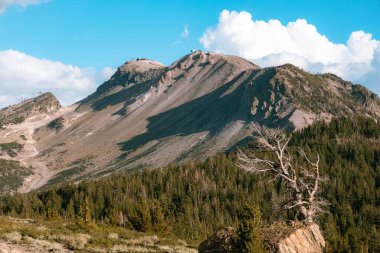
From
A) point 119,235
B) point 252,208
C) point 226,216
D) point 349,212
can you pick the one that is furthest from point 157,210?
point 349,212

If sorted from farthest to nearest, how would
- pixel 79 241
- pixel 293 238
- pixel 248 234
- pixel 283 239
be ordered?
pixel 79 241, pixel 293 238, pixel 283 239, pixel 248 234

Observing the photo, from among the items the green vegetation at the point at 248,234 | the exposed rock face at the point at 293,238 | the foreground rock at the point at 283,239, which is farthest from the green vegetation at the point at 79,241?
the exposed rock face at the point at 293,238

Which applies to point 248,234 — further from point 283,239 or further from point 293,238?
point 293,238

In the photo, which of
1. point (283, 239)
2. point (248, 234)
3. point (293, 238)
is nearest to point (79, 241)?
point (248, 234)

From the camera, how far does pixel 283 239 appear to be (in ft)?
87.9

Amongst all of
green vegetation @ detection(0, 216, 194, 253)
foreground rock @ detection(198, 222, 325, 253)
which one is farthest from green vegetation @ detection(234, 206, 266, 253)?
green vegetation @ detection(0, 216, 194, 253)

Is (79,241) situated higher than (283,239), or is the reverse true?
(79,241)

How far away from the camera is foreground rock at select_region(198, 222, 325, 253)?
26719 mm

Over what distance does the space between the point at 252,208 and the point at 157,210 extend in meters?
82.7

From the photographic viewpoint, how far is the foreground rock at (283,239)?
26.7 metres

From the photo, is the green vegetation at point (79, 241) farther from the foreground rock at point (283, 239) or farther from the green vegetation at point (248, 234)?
the green vegetation at point (248, 234)

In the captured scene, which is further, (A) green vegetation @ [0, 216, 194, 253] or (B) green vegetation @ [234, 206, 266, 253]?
(A) green vegetation @ [0, 216, 194, 253]

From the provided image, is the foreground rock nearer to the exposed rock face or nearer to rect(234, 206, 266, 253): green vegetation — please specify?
the exposed rock face

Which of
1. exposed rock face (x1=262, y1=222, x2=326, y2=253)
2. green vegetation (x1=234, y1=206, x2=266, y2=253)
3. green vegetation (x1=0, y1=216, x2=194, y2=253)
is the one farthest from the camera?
green vegetation (x1=0, y1=216, x2=194, y2=253)
